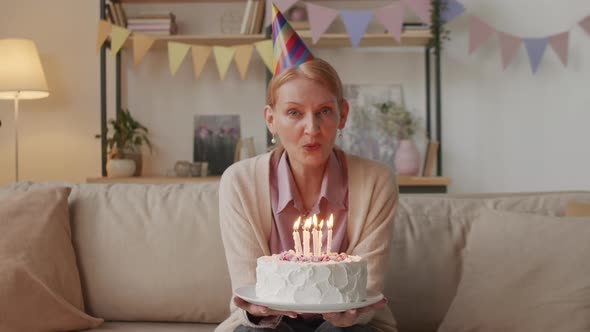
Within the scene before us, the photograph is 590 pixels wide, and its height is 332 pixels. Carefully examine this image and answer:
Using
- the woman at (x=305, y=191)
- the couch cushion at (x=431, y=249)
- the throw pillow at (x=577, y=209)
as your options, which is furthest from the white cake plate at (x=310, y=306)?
the throw pillow at (x=577, y=209)

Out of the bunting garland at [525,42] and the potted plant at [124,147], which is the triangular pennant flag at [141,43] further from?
the bunting garland at [525,42]

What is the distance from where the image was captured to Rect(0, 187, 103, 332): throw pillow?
174cm

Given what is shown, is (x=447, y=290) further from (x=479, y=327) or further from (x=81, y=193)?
(x=81, y=193)

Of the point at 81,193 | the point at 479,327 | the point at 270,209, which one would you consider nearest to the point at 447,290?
the point at 479,327

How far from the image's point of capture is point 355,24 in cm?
362

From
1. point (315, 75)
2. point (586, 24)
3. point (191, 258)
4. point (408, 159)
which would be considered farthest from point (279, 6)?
point (315, 75)

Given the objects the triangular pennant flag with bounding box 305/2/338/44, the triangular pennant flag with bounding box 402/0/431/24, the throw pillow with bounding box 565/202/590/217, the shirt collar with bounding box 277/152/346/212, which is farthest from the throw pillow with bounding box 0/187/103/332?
the triangular pennant flag with bounding box 402/0/431/24

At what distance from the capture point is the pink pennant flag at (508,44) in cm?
382

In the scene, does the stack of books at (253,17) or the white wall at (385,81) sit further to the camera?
the white wall at (385,81)

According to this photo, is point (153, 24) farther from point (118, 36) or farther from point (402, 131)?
point (402, 131)

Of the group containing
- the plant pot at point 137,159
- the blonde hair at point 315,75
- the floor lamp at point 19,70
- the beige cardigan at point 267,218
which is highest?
the floor lamp at point 19,70

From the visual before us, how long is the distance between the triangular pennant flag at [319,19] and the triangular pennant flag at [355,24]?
0.24 feet

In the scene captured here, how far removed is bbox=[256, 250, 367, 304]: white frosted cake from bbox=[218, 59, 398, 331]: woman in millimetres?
229

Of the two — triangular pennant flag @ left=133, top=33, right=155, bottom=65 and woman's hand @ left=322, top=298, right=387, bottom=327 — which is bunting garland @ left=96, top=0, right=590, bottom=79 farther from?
woman's hand @ left=322, top=298, right=387, bottom=327
